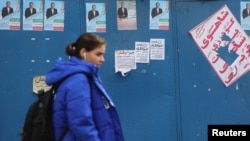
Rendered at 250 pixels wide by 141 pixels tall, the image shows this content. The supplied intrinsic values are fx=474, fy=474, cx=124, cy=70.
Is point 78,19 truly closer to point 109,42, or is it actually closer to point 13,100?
point 109,42

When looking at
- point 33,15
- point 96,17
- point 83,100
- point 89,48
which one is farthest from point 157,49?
point 83,100

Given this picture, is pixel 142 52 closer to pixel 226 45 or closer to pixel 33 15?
pixel 226 45

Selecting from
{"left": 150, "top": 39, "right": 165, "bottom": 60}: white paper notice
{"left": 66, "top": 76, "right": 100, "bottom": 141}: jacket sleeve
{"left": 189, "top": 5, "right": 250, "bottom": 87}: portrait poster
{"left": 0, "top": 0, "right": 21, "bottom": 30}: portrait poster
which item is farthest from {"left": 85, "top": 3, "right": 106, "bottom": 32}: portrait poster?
{"left": 66, "top": 76, "right": 100, "bottom": 141}: jacket sleeve

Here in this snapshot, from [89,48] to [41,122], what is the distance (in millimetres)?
578

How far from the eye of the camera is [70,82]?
3.00 metres

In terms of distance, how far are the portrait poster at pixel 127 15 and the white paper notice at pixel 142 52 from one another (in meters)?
0.19

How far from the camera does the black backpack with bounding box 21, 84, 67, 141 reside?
9.91 feet

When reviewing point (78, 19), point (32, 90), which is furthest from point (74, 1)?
point (32, 90)

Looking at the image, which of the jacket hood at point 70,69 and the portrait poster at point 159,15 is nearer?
the jacket hood at point 70,69

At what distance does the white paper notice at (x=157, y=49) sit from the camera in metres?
5.09

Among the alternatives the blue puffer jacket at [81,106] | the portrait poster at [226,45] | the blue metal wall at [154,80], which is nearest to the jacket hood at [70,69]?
the blue puffer jacket at [81,106]

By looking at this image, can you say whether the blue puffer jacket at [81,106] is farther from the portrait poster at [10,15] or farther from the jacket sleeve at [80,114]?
the portrait poster at [10,15]

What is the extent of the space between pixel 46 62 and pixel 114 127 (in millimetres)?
2018

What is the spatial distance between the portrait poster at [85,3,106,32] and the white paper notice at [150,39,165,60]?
55cm
